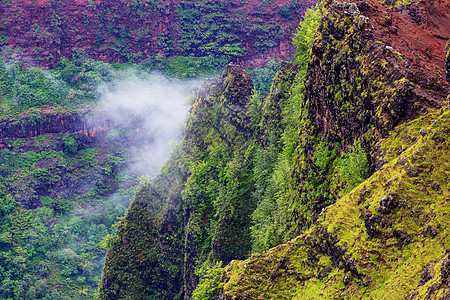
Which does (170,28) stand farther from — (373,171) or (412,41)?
(373,171)

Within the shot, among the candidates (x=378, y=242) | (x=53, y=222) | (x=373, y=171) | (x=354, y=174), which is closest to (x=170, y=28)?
(x=53, y=222)

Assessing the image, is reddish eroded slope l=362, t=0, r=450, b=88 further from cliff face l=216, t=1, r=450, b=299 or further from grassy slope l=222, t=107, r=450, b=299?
grassy slope l=222, t=107, r=450, b=299

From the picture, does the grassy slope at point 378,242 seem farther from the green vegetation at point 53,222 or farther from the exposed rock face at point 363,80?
the green vegetation at point 53,222

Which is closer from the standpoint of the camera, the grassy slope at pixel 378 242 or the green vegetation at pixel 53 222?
the grassy slope at pixel 378 242

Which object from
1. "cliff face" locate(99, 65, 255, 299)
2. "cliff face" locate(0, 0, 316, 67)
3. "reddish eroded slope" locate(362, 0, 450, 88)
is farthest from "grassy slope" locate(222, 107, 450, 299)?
"cliff face" locate(0, 0, 316, 67)

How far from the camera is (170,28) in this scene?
6319 inches

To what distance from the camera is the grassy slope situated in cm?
1678

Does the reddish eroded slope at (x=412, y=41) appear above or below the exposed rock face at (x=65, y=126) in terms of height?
below

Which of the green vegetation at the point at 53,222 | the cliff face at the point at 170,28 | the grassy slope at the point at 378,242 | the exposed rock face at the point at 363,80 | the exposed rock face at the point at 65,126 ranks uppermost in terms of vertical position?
the cliff face at the point at 170,28

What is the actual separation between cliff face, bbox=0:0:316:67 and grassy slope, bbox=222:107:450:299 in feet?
445

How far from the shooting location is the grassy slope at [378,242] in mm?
16781

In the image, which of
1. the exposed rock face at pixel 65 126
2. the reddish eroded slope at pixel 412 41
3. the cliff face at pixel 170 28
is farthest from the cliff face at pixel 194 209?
the cliff face at pixel 170 28

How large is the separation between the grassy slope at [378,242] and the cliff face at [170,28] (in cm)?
13558

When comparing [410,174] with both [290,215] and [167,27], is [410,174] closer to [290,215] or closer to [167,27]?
[290,215]
